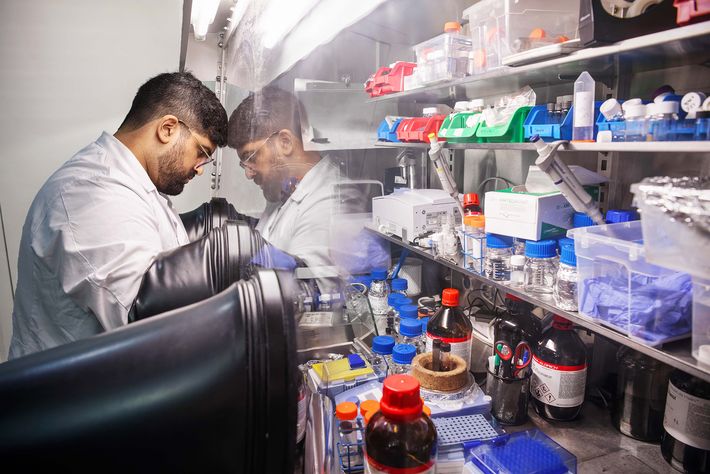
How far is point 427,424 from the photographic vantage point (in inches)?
32.7

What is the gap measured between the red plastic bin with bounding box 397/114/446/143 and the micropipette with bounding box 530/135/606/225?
0.55 meters

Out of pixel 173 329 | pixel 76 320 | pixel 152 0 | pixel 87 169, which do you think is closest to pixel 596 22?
pixel 173 329

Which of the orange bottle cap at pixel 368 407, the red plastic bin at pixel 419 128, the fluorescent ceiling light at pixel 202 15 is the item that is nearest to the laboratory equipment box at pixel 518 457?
the orange bottle cap at pixel 368 407

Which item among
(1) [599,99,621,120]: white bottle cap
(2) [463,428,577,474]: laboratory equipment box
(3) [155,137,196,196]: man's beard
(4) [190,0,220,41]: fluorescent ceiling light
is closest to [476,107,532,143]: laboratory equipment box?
(1) [599,99,621,120]: white bottle cap

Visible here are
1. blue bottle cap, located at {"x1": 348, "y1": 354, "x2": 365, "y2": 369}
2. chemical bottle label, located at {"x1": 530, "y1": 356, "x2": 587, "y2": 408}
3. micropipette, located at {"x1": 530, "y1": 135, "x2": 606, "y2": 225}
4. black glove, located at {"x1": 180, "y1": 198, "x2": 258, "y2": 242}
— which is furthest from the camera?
black glove, located at {"x1": 180, "y1": 198, "x2": 258, "y2": 242}

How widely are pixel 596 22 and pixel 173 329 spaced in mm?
1015

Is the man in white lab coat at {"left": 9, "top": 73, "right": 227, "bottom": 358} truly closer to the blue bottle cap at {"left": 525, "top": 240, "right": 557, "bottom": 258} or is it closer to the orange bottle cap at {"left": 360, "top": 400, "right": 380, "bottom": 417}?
the orange bottle cap at {"left": 360, "top": 400, "right": 380, "bottom": 417}

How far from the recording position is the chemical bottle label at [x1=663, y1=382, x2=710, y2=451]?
0.95 metres

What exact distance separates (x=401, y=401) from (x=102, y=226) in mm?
1009

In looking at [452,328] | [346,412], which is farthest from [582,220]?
[346,412]

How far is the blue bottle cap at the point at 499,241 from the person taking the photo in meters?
1.36

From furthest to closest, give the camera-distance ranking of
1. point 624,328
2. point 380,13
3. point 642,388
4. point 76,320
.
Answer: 1. point 380,13
2. point 76,320
3. point 642,388
4. point 624,328

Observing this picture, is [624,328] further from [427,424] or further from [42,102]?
[42,102]

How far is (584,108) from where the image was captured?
1049 mm
